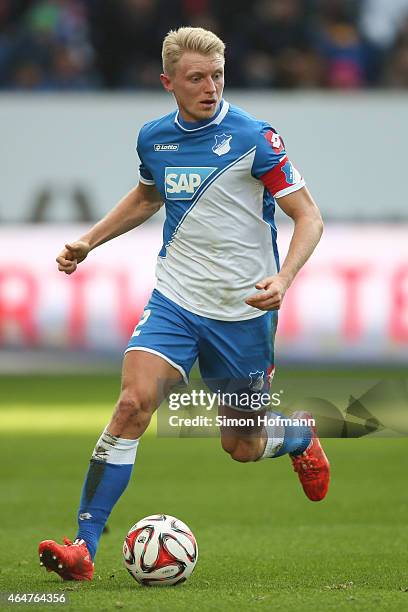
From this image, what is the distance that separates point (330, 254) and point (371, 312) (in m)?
0.77

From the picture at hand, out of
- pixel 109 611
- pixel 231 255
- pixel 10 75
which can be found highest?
pixel 10 75

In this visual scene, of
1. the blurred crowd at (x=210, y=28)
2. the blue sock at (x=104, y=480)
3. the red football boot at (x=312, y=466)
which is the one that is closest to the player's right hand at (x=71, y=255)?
the blue sock at (x=104, y=480)

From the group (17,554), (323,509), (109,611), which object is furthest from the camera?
(323,509)

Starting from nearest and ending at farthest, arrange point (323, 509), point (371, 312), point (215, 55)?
point (215, 55)
point (323, 509)
point (371, 312)

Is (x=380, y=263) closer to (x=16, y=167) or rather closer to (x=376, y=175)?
(x=376, y=175)

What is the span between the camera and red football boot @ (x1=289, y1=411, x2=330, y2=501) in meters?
6.47

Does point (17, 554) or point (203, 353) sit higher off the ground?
point (203, 353)

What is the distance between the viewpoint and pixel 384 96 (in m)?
16.4

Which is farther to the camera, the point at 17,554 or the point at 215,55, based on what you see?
the point at 17,554

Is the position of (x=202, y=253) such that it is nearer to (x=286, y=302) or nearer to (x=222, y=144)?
(x=222, y=144)

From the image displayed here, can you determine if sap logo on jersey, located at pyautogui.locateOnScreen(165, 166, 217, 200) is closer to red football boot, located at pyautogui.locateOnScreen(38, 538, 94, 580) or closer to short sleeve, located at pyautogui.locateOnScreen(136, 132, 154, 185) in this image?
short sleeve, located at pyautogui.locateOnScreen(136, 132, 154, 185)

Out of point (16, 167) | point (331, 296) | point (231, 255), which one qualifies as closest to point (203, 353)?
point (231, 255)

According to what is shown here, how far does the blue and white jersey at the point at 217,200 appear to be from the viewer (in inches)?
231

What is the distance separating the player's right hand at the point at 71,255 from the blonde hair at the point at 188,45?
855 millimetres
